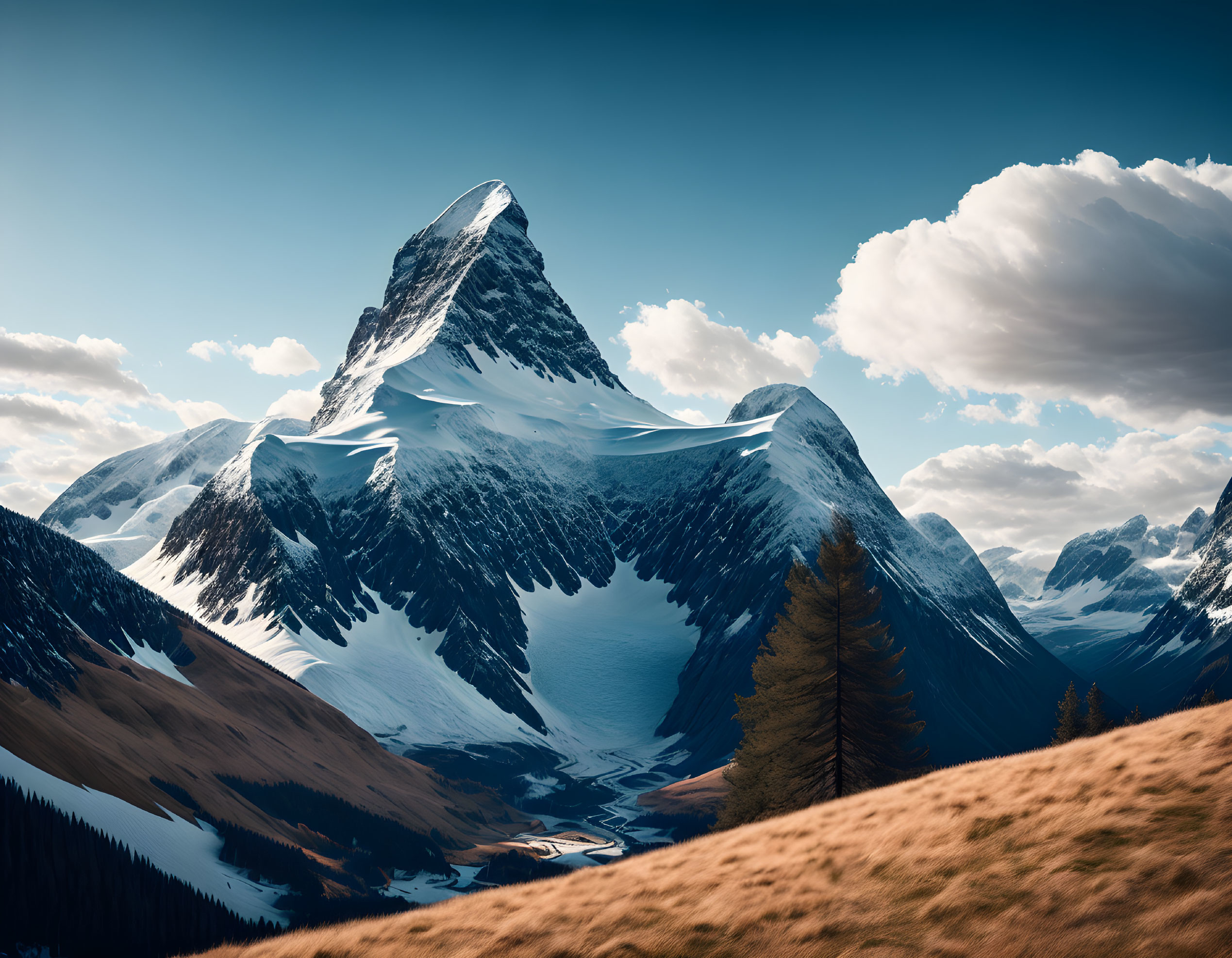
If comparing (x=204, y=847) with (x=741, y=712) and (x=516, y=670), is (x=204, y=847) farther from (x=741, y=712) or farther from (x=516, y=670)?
(x=516, y=670)

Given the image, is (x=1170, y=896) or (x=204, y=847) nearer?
(x=1170, y=896)

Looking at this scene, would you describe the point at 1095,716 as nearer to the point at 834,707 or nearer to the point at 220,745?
the point at 834,707

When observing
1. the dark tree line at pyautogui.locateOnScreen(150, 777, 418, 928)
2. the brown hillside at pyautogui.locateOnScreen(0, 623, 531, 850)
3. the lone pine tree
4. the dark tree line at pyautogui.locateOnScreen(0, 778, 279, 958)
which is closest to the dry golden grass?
the lone pine tree

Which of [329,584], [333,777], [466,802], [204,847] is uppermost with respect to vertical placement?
[329,584]

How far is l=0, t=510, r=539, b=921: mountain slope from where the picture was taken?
1718 inches

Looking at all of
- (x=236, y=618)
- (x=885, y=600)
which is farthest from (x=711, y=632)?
(x=236, y=618)

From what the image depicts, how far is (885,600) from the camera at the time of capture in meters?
194

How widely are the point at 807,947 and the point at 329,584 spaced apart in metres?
176

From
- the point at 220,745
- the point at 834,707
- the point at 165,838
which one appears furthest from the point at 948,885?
the point at 220,745

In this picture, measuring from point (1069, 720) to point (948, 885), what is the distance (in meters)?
70.9

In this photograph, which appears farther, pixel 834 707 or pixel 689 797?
pixel 689 797

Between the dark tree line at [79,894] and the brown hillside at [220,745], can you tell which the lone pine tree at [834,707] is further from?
the brown hillside at [220,745]

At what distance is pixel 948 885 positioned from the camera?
12.6m

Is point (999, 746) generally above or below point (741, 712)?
below
